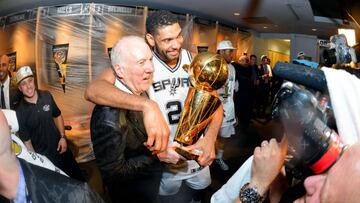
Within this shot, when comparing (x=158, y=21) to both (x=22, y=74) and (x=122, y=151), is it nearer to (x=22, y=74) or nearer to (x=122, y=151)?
(x=122, y=151)

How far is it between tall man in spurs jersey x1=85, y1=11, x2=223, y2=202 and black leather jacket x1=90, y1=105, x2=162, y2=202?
0.31ft

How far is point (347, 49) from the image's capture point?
1.00 metres

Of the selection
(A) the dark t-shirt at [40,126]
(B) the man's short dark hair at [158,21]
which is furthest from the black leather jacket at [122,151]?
(A) the dark t-shirt at [40,126]

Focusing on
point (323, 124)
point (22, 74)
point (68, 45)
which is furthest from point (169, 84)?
point (68, 45)

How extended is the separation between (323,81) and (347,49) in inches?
24.6

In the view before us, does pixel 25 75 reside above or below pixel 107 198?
above

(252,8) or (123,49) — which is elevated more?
(252,8)

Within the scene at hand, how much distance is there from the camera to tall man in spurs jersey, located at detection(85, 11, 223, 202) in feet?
3.52

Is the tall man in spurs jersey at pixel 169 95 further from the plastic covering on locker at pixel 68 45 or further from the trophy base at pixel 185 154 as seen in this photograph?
the plastic covering on locker at pixel 68 45

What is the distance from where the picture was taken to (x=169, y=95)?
5.07 feet

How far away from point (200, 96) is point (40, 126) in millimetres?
1892

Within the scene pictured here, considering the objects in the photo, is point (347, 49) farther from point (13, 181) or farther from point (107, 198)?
point (107, 198)

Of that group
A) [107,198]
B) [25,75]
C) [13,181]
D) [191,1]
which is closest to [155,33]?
[13,181]

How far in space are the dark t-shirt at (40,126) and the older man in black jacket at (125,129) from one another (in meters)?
1.40
